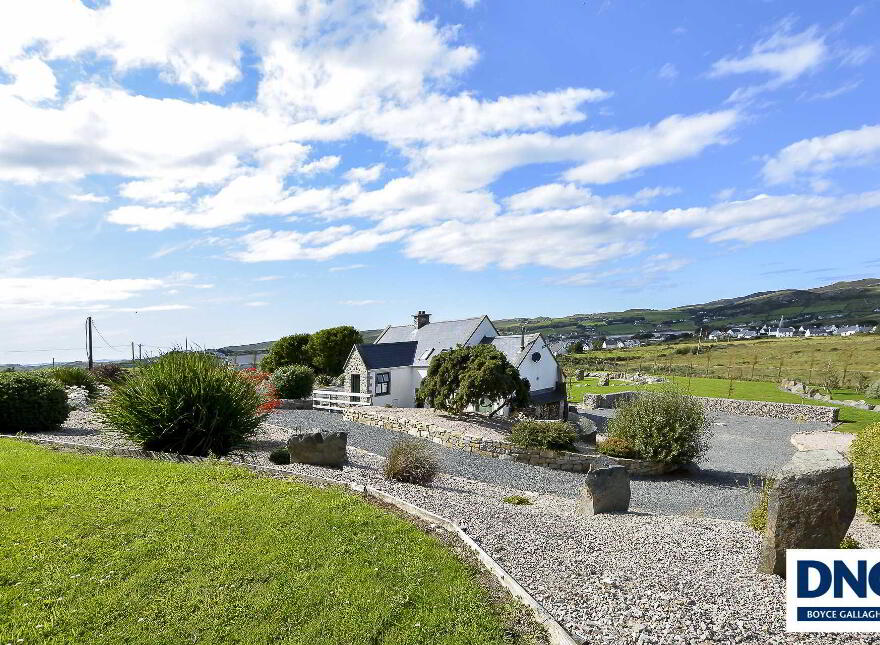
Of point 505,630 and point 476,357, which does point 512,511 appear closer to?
point 505,630

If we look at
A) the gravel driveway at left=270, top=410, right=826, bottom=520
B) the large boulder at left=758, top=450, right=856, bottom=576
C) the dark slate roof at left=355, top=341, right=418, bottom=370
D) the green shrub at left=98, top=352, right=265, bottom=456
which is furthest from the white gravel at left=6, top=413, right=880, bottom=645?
the dark slate roof at left=355, top=341, right=418, bottom=370

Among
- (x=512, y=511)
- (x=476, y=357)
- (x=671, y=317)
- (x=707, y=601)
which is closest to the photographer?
(x=707, y=601)

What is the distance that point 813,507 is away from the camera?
20.2 ft

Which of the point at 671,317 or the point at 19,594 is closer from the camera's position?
the point at 19,594

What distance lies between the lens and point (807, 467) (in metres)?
6.23

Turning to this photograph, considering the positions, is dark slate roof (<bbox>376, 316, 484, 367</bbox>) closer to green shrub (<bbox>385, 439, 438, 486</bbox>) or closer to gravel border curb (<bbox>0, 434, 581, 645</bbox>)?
green shrub (<bbox>385, 439, 438, 486</bbox>)

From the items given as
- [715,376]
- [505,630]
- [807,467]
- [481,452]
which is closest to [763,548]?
[807,467]

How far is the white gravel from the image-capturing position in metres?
5.10

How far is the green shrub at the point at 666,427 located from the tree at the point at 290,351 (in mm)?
30143

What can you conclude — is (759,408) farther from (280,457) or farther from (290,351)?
(290,351)

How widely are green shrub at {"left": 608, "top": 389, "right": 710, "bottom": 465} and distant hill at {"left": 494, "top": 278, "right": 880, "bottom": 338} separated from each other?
106014 mm

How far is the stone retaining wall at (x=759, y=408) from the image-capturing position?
30.8m

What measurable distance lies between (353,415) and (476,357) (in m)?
6.53

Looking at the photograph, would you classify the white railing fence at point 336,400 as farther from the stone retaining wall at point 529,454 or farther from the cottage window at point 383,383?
the stone retaining wall at point 529,454
